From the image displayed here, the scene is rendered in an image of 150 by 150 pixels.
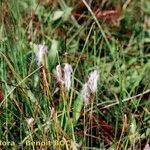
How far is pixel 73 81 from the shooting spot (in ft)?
4.38

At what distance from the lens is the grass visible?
1252mm

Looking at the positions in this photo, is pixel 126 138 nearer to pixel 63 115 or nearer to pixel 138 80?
pixel 63 115

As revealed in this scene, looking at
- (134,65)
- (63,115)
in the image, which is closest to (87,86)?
A: (63,115)

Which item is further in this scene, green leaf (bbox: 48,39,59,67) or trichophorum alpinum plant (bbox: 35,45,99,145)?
green leaf (bbox: 48,39,59,67)

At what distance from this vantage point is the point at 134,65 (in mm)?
1803

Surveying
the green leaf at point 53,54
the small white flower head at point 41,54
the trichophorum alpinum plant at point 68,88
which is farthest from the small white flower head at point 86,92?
the green leaf at point 53,54

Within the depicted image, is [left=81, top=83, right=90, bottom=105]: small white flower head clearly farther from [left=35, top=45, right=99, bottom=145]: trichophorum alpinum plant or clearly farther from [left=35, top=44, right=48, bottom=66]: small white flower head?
[left=35, top=44, right=48, bottom=66]: small white flower head

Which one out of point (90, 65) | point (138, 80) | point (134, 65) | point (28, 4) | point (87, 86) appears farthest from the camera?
point (28, 4)

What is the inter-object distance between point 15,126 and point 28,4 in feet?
2.53

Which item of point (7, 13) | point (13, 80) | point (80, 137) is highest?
point (7, 13)

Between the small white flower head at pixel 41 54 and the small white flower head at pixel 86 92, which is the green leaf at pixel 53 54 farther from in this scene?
the small white flower head at pixel 86 92

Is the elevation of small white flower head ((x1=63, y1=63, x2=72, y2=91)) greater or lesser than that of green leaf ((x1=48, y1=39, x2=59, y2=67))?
greater

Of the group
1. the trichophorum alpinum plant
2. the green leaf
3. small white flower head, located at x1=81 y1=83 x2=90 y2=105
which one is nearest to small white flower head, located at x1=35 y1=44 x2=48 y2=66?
the trichophorum alpinum plant

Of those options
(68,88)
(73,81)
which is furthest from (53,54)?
(68,88)
